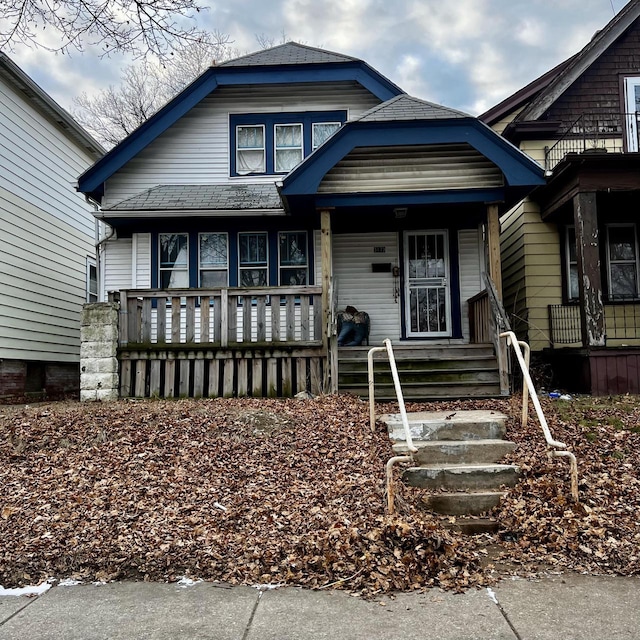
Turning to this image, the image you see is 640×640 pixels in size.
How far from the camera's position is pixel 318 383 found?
9641mm

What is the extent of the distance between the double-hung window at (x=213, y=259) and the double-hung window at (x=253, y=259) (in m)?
0.29

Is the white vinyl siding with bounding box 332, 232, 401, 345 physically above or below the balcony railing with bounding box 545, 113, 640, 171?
below

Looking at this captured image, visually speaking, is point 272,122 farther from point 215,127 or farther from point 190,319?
point 190,319

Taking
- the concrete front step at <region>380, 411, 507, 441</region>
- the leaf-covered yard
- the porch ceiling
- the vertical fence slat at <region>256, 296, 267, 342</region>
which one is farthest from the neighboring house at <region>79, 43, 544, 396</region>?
the concrete front step at <region>380, 411, 507, 441</region>

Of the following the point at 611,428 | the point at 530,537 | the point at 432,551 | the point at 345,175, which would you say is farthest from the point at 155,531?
the point at 345,175

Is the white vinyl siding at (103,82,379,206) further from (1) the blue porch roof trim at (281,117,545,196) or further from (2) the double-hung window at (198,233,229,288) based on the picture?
(1) the blue porch roof trim at (281,117,545,196)

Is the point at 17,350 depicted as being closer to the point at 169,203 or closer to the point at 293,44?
the point at 169,203

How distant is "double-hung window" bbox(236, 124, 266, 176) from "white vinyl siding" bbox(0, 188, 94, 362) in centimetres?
441

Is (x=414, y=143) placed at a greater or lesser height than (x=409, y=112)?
lesser

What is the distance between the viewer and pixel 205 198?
39.2 ft

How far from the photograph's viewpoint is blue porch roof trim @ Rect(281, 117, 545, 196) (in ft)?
31.0

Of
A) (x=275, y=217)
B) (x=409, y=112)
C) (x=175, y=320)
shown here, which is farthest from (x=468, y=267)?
(x=175, y=320)

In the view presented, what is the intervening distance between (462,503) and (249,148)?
369 inches

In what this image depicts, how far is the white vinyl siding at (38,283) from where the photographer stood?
11.8 meters
